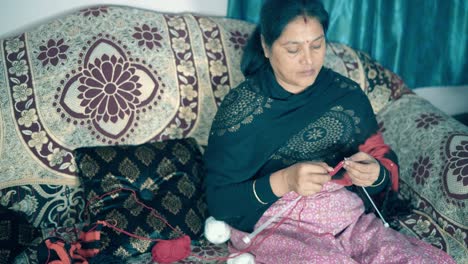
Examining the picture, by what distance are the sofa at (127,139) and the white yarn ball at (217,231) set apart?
0.23 ft

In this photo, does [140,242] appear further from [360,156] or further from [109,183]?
[360,156]

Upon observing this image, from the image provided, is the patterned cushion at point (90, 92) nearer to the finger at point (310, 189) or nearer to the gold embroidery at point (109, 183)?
the gold embroidery at point (109, 183)

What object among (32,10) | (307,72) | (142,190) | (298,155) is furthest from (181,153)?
(32,10)

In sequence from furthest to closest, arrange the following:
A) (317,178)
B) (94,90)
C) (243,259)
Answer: (94,90), (243,259), (317,178)

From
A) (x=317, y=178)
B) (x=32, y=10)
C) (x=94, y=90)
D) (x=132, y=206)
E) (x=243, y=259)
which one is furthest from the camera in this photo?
(x=32, y=10)

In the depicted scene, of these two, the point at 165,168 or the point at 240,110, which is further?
the point at 165,168

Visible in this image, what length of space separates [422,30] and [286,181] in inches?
50.9

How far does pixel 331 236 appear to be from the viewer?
5.02ft

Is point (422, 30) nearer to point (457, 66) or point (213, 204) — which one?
point (457, 66)

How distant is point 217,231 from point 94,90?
0.69 meters

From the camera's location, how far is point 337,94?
1.70 m

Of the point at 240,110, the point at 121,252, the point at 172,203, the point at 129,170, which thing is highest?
the point at 240,110

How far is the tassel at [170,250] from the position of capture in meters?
1.59

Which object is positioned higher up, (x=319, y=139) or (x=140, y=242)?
(x=319, y=139)
